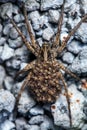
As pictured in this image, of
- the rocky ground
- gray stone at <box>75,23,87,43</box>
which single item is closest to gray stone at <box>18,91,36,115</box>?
the rocky ground

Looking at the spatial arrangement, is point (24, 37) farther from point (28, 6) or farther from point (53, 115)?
point (53, 115)

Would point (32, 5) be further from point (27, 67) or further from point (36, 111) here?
point (36, 111)

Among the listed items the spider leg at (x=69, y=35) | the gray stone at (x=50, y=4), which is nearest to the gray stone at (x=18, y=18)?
the gray stone at (x=50, y=4)

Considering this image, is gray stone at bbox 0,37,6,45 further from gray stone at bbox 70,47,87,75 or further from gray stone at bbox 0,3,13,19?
gray stone at bbox 70,47,87,75

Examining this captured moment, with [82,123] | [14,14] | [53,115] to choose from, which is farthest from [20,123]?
[14,14]

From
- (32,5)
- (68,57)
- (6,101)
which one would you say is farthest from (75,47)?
(6,101)

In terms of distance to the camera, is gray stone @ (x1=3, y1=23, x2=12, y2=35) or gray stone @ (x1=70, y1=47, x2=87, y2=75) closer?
gray stone @ (x1=70, y1=47, x2=87, y2=75)

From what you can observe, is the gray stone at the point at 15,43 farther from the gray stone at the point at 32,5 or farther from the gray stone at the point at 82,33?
the gray stone at the point at 82,33
